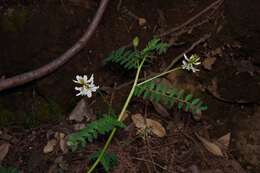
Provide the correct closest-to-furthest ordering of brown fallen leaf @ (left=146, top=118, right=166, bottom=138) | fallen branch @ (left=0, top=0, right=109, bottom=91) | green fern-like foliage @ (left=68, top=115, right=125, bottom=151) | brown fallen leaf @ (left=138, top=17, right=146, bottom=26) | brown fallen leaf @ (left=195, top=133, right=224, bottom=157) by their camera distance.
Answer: green fern-like foliage @ (left=68, top=115, right=125, bottom=151)
brown fallen leaf @ (left=195, top=133, right=224, bottom=157)
brown fallen leaf @ (left=146, top=118, right=166, bottom=138)
fallen branch @ (left=0, top=0, right=109, bottom=91)
brown fallen leaf @ (left=138, top=17, right=146, bottom=26)

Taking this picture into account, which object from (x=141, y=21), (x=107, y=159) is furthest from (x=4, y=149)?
(x=141, y=21)

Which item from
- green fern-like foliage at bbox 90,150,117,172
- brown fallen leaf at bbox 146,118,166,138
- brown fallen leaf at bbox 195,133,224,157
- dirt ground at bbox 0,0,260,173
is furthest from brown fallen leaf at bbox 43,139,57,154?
brown fallen leaf at bbox 195,133,224,157

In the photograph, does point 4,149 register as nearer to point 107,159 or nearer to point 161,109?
point 107,159

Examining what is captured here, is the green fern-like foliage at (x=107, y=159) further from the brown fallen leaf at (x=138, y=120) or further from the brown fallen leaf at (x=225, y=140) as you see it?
the brown fallen leaf at (x=225, y=140)

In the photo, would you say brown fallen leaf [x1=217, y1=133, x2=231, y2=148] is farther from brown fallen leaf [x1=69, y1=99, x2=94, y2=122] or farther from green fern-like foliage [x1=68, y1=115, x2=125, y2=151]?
brown fallen leaf [x1=69, y1=99, x2=94, y2=122]

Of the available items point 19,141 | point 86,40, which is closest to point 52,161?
point 19,141

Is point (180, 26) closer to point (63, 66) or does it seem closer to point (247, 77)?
point (247, 77)
